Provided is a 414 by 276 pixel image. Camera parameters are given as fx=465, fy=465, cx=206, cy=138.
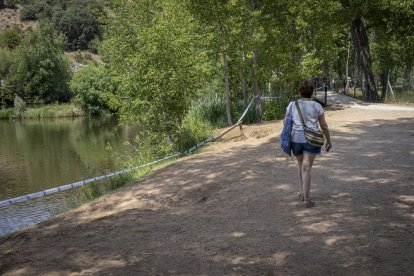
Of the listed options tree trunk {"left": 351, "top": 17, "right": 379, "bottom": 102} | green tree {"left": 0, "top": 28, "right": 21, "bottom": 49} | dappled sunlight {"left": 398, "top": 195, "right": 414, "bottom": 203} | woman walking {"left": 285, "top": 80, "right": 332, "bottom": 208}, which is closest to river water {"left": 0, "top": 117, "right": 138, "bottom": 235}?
woman walking {"left": 285, "top": 80, "right": 332, "bottom": 208}

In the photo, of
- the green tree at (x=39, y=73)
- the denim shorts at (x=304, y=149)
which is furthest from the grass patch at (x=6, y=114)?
the denim shorts at (x=304, y=149)

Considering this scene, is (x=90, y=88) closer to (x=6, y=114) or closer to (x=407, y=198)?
(x=6, y=114)

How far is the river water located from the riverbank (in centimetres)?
2371

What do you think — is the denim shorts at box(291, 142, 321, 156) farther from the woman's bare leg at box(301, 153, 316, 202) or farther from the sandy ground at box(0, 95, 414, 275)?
the sandy ground at box(0, 95, 414, 275)

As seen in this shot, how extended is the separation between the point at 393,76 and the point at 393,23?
9458 millimetres

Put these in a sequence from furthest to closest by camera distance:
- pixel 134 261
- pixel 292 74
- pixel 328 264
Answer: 1. pixel 292 74
2. pixel 134 261
3. pixel 328 264

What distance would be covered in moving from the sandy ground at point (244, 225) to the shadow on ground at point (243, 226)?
0.01 m

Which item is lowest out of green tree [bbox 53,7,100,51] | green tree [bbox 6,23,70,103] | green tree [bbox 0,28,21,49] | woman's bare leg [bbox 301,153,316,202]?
woman's bare leg [bbox 301,153,316,202]

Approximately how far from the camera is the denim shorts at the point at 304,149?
20.9 feet

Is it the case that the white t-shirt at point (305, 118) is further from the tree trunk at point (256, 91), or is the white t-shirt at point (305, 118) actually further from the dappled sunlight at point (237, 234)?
the tree trunk at point (256, 91)

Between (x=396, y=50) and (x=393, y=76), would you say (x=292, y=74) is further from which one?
(x=396, y=50)

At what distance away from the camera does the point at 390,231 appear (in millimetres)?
5348

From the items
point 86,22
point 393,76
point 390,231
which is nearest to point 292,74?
point 390,231

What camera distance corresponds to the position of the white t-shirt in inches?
251
